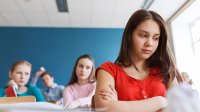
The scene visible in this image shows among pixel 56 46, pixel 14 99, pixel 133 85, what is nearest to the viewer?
pixel 133 85

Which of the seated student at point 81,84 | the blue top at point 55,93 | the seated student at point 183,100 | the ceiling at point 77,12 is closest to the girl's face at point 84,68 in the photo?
the seated student at point 81,84

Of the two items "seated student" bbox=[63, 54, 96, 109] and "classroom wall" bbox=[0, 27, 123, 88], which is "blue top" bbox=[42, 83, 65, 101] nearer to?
"classroom wall" bbox=[0, 27, 123, 88]

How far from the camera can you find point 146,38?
0.89m

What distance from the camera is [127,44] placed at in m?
0.97

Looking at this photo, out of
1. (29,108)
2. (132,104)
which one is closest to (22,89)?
(132,104)

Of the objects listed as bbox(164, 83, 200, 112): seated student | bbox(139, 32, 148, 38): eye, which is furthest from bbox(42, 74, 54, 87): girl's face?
bbox(164, 83, 200, 112): seated student

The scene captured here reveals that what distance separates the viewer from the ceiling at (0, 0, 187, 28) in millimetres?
4049

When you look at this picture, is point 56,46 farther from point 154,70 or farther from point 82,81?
Result: point 154,70

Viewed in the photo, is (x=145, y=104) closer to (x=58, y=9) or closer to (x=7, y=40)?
(x=58, y=9)

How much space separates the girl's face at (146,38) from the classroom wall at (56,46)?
4.19 metres

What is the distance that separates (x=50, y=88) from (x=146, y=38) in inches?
129

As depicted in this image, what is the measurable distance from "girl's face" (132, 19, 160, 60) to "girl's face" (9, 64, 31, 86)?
138 centimetres

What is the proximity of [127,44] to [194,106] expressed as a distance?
2.24ft

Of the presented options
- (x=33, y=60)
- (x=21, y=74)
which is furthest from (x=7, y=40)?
(x=21, y=74)
